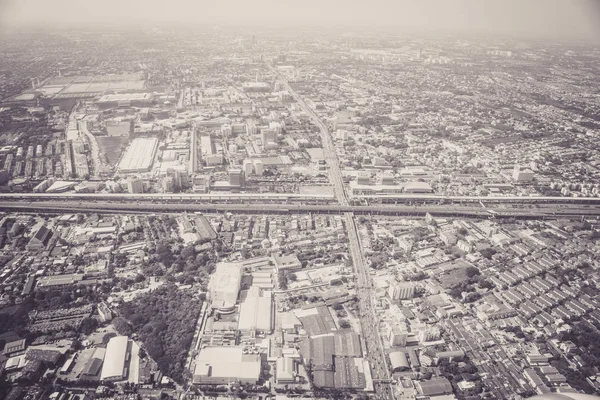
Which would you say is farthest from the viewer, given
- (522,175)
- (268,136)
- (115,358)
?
→ (268,136)

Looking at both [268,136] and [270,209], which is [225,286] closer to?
[270,209]

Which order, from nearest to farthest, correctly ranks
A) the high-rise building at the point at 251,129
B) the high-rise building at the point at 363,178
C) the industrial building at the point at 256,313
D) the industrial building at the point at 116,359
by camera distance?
the industrial building at the point at 116,359, the industrial building at the point at 256,313, the high-rise building at the point at 363,178, the high-rise building at the point at 251,129

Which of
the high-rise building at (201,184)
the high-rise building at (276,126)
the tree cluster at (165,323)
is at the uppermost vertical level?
the high-rise building at (276,126)

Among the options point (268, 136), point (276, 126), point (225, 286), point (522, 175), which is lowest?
point (225, 286)

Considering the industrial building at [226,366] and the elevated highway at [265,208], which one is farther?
the elevated highway at [265,208]

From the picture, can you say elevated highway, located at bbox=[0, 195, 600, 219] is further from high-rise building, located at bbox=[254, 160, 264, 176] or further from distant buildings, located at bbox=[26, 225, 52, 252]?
high-rise building, located at bbox=[254, 160, 264, 176]

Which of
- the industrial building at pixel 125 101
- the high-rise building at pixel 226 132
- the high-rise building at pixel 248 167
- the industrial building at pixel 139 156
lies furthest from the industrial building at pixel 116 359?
the industrial building at pixel 125 101

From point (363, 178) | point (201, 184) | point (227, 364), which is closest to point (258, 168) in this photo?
point (201, 184)

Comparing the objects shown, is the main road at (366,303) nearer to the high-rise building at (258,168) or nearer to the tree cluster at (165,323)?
the high-rise building at (258,168)

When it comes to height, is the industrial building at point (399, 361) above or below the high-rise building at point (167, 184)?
below
